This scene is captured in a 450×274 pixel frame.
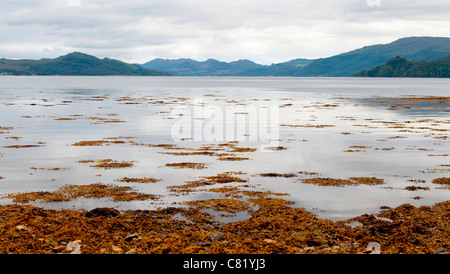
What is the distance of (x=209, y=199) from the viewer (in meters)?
16.4

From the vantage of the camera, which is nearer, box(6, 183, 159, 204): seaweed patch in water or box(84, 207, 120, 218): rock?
box(84, 207, 120, 218): rock

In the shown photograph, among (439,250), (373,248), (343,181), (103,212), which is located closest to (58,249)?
(103,212)

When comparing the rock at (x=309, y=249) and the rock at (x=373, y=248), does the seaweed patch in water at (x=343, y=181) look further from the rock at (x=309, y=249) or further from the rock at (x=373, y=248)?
the rock at (x=309, y=249)

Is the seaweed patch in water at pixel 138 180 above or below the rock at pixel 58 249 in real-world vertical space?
below

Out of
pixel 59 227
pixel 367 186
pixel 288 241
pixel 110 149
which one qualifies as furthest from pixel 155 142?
pixel 288 241

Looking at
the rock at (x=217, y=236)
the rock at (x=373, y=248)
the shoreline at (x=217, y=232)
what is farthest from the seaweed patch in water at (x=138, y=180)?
the rock at (x=373, y=248)

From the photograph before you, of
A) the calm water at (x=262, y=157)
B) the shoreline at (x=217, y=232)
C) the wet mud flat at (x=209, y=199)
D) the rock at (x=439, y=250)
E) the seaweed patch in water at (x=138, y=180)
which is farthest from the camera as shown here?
the seaweed patch in water at (x=138, y=180)

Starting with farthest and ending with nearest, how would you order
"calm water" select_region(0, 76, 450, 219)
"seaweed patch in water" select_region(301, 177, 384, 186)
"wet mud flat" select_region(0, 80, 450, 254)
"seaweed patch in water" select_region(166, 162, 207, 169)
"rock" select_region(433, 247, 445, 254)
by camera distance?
1. "seaweed patch in water" select_region(166, 162, 207, 169)
2. "seaweed patch in water" select_region(301, 177, 384, 186)
3. "calm water" select_region(0, 76, 450, 219)
4. "wet mud flat" select_region(0, 80, 450, 254)
5. "rock" select_region(433, 247, 445, 254)

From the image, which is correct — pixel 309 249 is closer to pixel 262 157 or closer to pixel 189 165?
pixel 189 165

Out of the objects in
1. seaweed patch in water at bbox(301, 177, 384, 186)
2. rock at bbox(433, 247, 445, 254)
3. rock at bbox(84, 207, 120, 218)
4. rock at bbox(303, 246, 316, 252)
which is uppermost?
rock at bbox(84, 207, 120, 218)

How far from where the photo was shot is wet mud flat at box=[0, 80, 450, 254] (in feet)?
39.0

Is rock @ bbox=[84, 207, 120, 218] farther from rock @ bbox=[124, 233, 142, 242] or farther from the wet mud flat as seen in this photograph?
rock @ bbox=[124, 233, 142, 242]

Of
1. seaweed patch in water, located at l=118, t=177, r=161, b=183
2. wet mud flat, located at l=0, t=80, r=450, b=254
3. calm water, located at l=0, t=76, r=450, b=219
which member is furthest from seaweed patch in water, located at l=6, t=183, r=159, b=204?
seaweed patch in water, located at l=118, t=177, r=161, b=183

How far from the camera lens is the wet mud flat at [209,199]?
11898 mm
